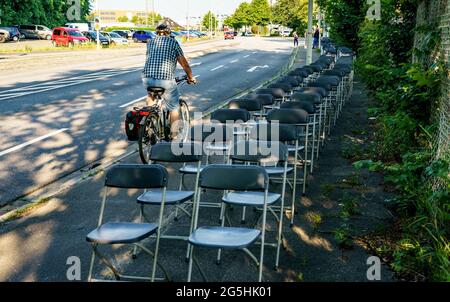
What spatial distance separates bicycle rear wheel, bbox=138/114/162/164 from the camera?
8.27 meters

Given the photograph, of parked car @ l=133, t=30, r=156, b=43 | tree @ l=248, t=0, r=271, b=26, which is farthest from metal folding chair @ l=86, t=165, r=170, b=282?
tree @ l=248, t=0, r=271, b=26

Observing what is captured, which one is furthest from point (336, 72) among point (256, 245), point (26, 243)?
point (26, 243)

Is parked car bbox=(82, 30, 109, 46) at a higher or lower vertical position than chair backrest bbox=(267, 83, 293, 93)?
lower

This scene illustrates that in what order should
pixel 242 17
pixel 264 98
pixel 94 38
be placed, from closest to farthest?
1. pixel 264 98
2. pixel 94 38
3. pixel 242 17

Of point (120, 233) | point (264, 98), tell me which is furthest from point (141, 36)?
point (120, 233)

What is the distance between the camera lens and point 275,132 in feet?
22.6

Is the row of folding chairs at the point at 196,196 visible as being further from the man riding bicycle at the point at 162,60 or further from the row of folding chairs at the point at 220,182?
the man riding bicycle at the point at 162,60

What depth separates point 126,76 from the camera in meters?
21.7

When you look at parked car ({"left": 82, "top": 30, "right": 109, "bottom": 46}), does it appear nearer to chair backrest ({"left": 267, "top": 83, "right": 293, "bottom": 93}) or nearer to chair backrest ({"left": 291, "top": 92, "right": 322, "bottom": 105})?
chair backrest ({"left": 267, "top": 83, "right": 293, "bottom": 93})

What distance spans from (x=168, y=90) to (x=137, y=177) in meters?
4.12

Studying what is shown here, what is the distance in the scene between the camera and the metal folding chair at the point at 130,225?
4.38 meters

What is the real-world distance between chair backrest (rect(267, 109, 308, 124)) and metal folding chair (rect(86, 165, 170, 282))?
3.24 meters

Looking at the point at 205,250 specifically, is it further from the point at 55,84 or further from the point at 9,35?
the point at 9,35

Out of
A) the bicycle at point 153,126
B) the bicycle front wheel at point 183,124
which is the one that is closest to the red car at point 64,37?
the bicycle front wheel at point 183,124
